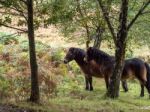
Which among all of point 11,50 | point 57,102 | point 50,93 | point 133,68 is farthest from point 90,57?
point 11,50

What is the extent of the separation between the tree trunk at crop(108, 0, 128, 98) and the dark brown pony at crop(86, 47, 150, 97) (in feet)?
5.10

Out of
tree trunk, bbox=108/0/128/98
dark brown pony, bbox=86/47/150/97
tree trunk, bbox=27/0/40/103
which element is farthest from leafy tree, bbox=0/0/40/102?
dark brown pony, bbox=86/47/150/97

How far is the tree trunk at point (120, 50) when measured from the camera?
1273cm

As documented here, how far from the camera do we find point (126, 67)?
15156mm

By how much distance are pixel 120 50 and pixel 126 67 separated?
213 centimetres

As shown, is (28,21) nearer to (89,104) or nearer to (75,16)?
(89,104)

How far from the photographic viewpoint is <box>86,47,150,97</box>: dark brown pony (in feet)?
49.6

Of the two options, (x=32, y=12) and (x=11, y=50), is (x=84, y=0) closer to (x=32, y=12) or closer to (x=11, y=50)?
(x=32, y=12)

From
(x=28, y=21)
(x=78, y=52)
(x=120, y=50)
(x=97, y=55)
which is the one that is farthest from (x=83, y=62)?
(x=28, y=21)

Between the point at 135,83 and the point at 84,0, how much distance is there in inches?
275

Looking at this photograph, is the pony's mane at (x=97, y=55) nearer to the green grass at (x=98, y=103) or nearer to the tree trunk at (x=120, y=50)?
the green grass at (x=98, y=103)

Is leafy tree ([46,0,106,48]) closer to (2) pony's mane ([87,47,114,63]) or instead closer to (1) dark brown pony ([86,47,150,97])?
(2) pony's mane ([87,47,114,63])

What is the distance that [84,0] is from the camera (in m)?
14.7

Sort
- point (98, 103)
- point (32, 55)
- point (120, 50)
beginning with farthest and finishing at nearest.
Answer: point (120, 50) → point (98, 103) → point (32, 55)
